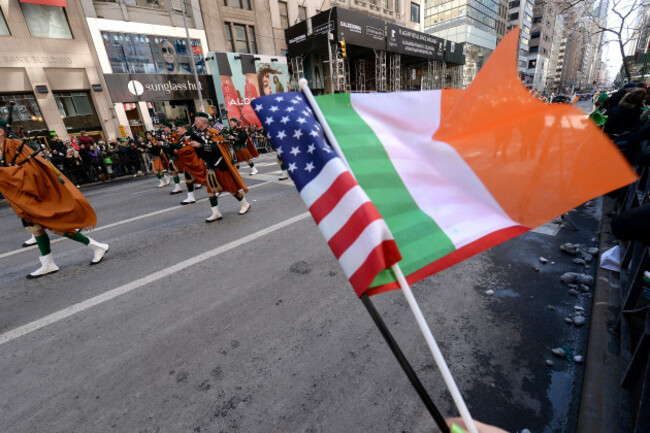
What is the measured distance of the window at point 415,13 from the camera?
1533 inches

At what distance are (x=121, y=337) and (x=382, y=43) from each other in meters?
28.4

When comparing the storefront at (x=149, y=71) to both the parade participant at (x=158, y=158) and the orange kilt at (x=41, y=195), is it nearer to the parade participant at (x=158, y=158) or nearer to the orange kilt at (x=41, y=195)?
the parade participant at (x=158, y=158)

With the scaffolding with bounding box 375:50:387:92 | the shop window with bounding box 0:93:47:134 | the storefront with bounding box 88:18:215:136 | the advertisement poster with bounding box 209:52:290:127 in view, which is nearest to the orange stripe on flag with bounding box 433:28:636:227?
the storefront with bounding box 88:18:215:136

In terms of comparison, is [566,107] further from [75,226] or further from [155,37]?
[155,37]

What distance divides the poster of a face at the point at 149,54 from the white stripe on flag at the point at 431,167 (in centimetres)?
2325

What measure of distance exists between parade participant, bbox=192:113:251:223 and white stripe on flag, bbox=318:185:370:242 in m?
5.77

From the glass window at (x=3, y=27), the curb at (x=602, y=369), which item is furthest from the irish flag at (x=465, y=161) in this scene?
the glass window at (x=3, y=27)

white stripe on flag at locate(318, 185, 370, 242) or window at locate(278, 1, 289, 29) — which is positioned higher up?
window at locate(278, 1, 289, 29)

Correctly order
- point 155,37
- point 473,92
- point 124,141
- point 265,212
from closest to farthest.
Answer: point 473,92 < point 265,212 < point 124,141 < point 155,37

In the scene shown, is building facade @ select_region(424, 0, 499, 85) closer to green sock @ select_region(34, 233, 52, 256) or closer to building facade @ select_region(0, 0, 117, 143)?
building facade @ select_region(0, 0, 117, 143)

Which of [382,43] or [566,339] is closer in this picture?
[566,339]

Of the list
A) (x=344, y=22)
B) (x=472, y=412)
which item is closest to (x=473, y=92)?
(x=472, y=412)

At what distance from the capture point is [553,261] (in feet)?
13.2

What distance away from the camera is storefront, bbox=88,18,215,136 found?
18750mm
